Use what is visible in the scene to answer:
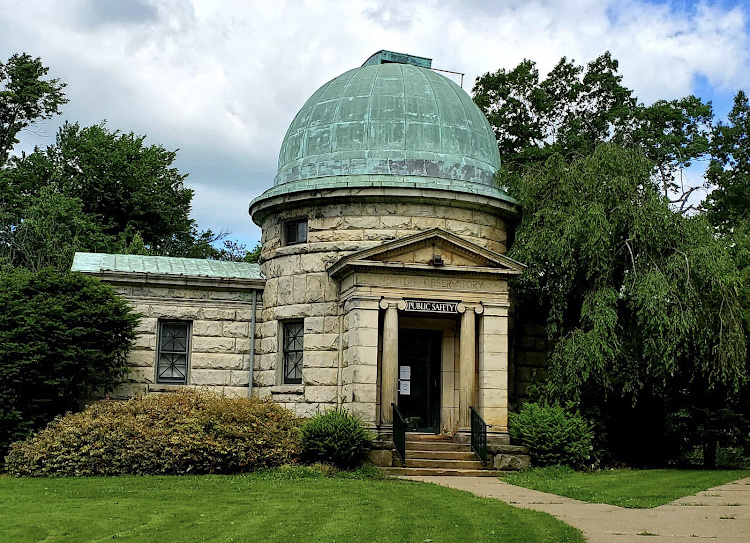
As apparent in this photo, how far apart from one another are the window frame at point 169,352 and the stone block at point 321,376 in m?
3.09

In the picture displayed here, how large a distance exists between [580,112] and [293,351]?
16858 mm

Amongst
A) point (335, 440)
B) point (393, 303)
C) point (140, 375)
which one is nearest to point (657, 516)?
point (335, 440)

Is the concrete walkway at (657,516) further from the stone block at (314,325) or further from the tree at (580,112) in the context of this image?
the tree at (580,112)

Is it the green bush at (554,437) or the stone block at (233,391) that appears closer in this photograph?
the green bush at (554,437)

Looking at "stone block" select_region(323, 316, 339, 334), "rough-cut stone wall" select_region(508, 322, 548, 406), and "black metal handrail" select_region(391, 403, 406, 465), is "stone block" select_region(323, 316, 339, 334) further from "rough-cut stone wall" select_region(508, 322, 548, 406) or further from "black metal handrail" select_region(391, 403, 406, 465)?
"rough-cut stone wall" select_region(508, 322, 548, 406)

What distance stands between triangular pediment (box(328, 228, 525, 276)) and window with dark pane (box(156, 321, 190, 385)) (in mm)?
4529

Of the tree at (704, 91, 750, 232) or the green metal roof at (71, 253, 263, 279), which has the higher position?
the tree at (704, 91, 750, 232)

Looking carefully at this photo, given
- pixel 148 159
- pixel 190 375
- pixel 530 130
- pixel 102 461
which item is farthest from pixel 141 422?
pixel 148 159

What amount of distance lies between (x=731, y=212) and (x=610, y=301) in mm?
17265

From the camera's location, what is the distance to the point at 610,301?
1912 cm

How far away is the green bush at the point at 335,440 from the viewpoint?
55.7ft

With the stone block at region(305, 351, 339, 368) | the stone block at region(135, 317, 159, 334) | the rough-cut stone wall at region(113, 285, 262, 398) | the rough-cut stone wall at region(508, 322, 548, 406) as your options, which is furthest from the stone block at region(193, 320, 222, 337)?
the rough-cut stone wall at region(508, 322, 548, 406)

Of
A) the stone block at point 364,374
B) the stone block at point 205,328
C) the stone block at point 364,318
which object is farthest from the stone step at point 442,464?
the stone block at point 205,328

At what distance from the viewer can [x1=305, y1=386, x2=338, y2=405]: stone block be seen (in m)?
20.1
